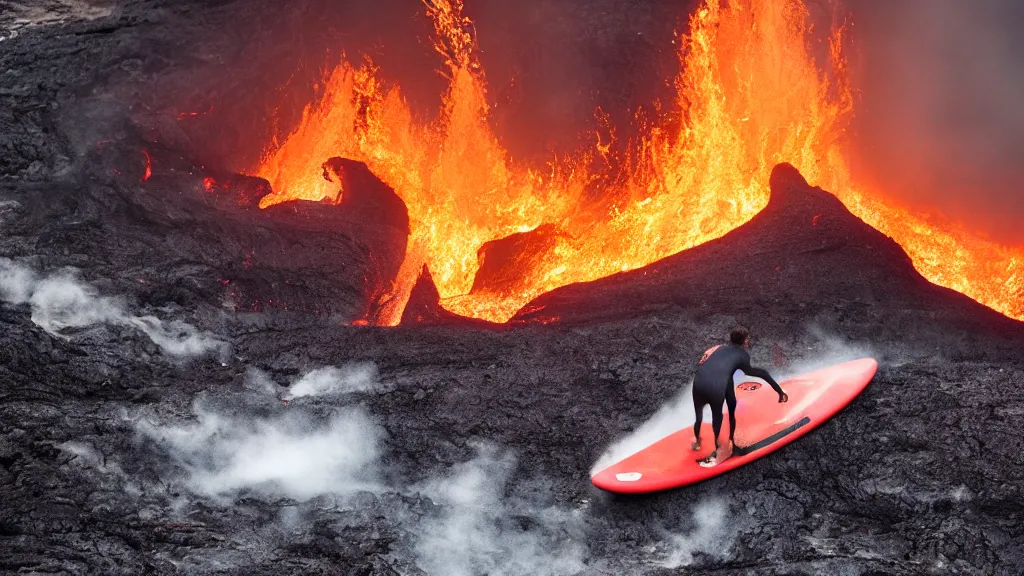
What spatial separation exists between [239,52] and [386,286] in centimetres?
520

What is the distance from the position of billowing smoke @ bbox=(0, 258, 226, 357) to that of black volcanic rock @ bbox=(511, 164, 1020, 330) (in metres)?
4.11

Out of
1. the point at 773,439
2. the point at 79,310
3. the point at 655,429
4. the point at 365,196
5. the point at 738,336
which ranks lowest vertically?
the point at 773,439

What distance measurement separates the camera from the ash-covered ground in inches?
271

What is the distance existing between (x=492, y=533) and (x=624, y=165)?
8897 millimetres

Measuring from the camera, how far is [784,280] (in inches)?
409

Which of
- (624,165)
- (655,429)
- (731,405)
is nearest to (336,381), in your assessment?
(655,429)

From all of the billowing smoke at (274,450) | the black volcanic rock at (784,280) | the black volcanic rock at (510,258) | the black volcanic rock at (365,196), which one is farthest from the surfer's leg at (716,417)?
the black volcanic rock at (365,196)

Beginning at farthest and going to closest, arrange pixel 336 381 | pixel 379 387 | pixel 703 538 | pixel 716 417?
pixel 336 381 < pixel 379 387 < pixel 716 417 < pixel 703 538

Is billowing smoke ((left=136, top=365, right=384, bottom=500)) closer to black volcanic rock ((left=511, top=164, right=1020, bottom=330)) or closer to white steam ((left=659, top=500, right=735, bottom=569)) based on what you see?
white steam ((left=659, top=500, right=735, bottom=569))

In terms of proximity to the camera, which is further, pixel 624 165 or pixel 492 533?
pixel 624 165

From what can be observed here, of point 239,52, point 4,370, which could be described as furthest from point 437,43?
point 4,370

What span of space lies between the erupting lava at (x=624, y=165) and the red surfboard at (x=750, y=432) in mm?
4844

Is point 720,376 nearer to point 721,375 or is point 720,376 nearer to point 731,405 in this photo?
point 721,375

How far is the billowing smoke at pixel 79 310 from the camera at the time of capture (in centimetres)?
951
